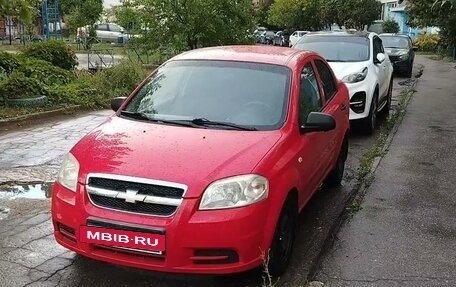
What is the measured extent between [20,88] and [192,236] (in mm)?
8897

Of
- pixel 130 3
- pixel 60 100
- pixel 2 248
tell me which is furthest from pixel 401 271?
pixel 130 3

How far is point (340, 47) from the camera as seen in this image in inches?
402

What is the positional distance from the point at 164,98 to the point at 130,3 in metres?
14.2

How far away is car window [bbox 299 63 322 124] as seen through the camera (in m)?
4.93

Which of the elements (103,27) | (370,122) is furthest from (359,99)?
(103,27)

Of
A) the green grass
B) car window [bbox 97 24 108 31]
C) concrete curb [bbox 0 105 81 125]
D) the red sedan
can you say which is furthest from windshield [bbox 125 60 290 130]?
car window [bbox 97 24 108 31]

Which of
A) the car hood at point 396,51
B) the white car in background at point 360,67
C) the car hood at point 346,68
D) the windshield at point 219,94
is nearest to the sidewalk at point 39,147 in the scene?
the windshield at point 219,94

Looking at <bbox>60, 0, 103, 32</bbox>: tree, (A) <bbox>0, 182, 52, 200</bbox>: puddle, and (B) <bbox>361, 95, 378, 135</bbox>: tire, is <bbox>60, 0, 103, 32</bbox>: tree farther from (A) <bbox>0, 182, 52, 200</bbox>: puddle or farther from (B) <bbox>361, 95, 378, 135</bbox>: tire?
(A) <bbox>0, 182, 52, 200</bbox>: puddle

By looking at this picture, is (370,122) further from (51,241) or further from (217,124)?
(51,241)

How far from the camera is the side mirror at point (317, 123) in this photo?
461 cm

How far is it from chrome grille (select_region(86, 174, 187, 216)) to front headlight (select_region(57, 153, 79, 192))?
0.27 metres

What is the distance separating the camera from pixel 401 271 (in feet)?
14.2

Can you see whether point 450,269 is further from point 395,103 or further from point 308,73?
point 395,103

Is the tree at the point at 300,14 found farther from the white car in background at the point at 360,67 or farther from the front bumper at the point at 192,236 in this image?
the front bumper at the point at 192,236
